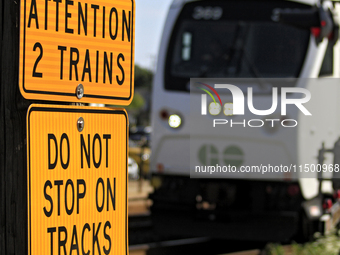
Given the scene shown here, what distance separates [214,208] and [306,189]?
46.7 inches

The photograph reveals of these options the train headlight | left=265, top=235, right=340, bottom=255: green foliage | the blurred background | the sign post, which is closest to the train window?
the blurred background

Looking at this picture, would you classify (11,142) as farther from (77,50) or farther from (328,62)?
(328,62)

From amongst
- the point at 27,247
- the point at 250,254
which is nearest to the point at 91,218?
the point at 27,247

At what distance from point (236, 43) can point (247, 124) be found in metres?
1.17

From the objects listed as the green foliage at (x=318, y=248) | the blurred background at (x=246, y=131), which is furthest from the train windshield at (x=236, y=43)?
the green foliage at (x=318, y=248)

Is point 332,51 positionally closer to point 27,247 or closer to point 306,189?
point 306,189

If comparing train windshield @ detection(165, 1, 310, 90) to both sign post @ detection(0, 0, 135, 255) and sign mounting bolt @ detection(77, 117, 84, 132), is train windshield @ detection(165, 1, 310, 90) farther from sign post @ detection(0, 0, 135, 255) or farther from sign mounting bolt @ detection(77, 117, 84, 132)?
sign mounting bolt @ detection(77, 117, 84, 132)

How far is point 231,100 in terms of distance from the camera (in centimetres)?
704

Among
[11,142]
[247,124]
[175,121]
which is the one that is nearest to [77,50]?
[11,142]

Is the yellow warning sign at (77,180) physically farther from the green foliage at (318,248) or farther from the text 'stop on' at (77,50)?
the green foliage at (318,248)

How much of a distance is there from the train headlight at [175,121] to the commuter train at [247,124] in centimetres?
1

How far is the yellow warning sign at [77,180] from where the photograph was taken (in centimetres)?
209

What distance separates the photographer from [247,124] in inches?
273

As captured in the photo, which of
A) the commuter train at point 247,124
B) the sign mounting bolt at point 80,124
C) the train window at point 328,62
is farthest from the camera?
the train window at point 328,62
